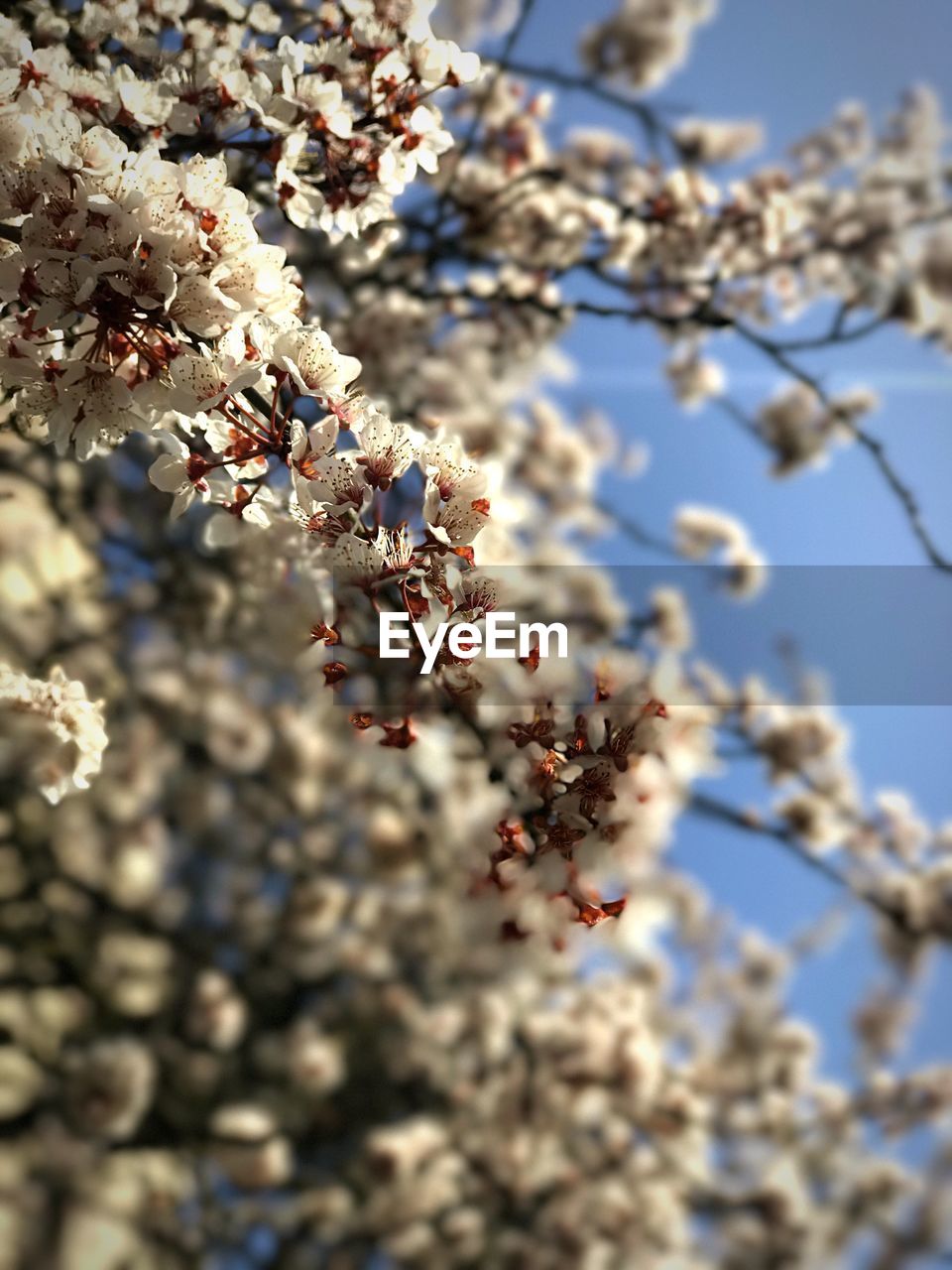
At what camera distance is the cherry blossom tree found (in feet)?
1.82

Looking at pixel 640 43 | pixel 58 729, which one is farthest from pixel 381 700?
pixel 640 43

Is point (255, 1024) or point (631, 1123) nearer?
point (255, 1024)

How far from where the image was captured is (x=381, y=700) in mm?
947

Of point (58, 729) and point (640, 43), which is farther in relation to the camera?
point (640, 43)

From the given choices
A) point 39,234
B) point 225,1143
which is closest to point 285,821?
point 225,1143

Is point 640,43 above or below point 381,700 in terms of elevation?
above

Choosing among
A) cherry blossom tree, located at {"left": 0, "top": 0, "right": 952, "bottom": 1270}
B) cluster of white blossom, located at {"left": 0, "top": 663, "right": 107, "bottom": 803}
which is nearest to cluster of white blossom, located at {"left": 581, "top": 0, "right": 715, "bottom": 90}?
cherry blossom tree, located at {"left": 0, "top": 0, "right": 952, "bottom": 1270}

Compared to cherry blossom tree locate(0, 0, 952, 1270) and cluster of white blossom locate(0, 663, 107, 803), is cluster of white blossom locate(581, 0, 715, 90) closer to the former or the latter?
cherry blossom tree locate(0, 0, 952, 1270)

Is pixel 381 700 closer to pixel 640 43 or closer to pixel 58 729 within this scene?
pixel 58 729

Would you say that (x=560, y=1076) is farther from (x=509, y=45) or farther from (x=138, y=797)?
(x=509, y=45)

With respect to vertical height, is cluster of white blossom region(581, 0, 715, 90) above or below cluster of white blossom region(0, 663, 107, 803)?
above

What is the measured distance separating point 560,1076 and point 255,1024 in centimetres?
84

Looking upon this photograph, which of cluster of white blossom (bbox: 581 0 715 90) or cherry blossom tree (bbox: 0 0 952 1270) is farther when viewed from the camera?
cluster of white blossom (bbox: 581 0 715 90)

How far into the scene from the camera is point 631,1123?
2.43 meters
